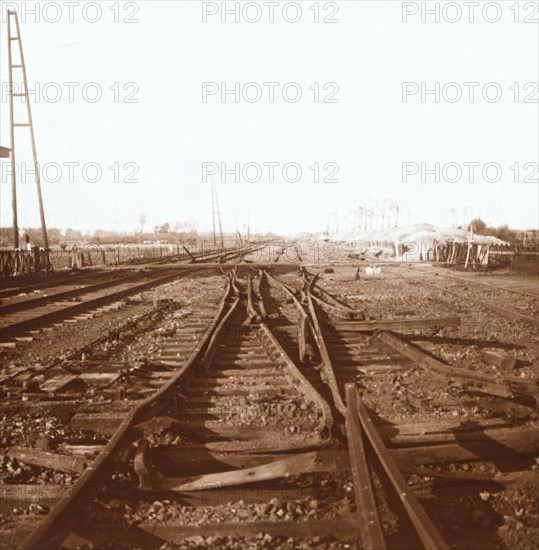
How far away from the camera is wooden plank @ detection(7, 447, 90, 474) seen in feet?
11.0

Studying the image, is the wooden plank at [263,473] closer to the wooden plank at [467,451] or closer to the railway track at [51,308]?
the wooden plank at [467,451]

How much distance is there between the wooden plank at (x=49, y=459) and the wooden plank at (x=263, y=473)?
0.62 meters

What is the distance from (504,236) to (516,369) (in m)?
61.1

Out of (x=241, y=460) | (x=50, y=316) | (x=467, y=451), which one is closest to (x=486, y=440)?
(x=467, y=451)

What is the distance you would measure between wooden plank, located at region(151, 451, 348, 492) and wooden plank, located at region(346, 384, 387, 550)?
0.23m

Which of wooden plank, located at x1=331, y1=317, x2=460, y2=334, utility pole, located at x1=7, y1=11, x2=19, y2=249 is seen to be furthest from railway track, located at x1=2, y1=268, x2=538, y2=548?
utility pole, located at x1=7, y1=11, x2=19, y2=249

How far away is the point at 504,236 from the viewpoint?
60.7 meters

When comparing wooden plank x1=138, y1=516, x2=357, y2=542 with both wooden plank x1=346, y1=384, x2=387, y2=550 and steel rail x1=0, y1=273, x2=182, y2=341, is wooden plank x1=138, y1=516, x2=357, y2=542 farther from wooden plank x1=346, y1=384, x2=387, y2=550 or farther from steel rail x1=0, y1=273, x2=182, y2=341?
steel rail x1=0, y1=273, x2=182, y2=341

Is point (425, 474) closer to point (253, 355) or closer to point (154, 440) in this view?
point (154, 440)

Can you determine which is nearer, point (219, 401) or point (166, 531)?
Result: point (166, 531)

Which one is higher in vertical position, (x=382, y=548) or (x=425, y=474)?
(x=382, y=548)

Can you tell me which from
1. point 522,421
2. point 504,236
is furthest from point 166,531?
point 504,236

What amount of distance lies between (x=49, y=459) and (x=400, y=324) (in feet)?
19.0

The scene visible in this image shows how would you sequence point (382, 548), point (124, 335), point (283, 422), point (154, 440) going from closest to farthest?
point (382, 548)
point (154, 440)
point (283, 422)
point (124, 335)
